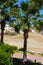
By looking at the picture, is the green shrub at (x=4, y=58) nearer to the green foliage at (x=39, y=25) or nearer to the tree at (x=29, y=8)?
the tree at (x=29, y=8)

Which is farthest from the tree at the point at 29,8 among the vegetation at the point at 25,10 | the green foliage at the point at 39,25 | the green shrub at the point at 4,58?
the green shrub at the point at 4,58

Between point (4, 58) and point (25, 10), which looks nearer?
point (4, 58)

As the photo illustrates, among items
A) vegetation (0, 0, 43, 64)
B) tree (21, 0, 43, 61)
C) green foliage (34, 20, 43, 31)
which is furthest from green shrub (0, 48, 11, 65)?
green foliage (34, 20, 43, 31)

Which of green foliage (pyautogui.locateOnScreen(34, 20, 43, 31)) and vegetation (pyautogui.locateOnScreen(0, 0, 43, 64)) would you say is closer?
vegetation (pyautogui.locateOnScreen(0, 0, 43, 64))

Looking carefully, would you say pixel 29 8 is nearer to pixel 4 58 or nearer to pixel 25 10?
pixel 25 10

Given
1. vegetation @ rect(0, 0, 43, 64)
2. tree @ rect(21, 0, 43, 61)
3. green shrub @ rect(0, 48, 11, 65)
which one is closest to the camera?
green shrub @ rect(0, 48, 11, 65)

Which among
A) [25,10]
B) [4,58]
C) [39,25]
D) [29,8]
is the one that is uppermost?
[29,8]

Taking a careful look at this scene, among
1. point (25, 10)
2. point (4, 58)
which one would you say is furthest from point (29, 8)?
point (4, 58)

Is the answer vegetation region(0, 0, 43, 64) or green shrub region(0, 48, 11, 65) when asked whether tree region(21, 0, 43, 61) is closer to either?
vegetation region(0, 0, 43, 64)

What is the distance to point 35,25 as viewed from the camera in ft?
74.2

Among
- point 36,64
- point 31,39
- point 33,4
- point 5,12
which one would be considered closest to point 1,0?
point 5,12

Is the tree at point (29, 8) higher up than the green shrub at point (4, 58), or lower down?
higher up

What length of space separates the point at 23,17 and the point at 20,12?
536 millimetres

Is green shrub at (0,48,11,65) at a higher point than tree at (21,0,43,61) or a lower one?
lower
